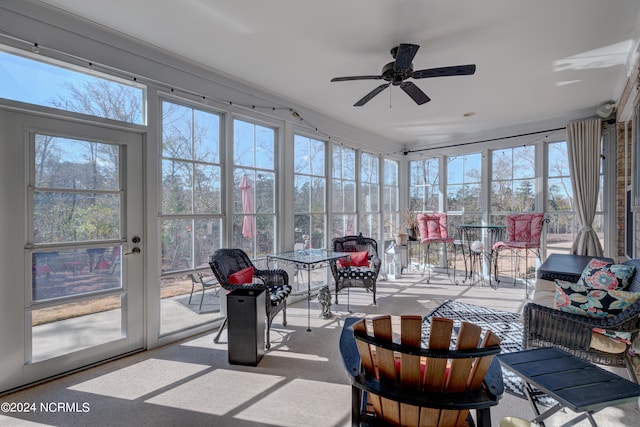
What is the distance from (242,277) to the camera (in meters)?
3.07

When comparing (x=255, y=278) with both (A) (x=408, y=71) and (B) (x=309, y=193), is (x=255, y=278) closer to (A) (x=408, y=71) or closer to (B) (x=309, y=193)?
(B) (x=309, y=193)

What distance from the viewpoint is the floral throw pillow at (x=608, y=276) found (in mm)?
2301

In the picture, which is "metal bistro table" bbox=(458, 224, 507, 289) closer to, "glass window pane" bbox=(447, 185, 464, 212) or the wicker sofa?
"glass window pane" bbox=(447, 185, 464, 212)

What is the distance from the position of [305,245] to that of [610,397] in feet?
11.4

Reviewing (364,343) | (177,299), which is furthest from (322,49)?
(177,299)

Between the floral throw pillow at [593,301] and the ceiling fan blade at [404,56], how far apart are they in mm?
2056

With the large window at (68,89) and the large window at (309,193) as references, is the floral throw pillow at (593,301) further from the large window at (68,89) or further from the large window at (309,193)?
the large window at (68,89)

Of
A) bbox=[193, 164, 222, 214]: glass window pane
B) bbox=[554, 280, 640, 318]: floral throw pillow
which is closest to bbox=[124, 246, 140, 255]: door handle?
bbox=[193, 164, 222, 214]: glass window pane

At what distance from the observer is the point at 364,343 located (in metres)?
1.10

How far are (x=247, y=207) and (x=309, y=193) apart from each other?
1164 millimetres

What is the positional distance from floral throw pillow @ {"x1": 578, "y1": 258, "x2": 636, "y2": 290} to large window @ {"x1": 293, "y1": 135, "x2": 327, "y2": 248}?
3097 mm

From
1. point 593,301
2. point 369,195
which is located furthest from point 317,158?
point 593,301

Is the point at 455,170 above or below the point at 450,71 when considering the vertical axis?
below

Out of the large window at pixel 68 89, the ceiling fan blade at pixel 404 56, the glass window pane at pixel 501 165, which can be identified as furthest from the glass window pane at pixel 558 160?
the large window at pixel 68 89
